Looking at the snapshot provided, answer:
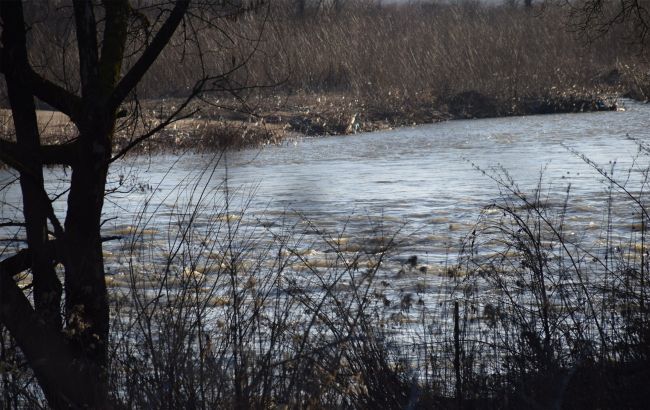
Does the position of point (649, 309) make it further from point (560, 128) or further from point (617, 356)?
point (560, 128)

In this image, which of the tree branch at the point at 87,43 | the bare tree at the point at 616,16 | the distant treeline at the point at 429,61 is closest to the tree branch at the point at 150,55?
the tree branch at the point at 87,43

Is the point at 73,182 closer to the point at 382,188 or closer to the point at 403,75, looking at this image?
the point at 382,188

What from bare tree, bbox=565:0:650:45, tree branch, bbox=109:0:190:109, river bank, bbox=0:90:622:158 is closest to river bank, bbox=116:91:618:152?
river bank, bbox=0:90:622:158

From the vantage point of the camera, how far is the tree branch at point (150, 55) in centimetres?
493

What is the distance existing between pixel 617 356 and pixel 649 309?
14.2 inches

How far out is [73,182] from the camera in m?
5.25

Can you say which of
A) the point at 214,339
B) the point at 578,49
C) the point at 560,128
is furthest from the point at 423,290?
the point at 578,49

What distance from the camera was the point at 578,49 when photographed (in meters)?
28.6

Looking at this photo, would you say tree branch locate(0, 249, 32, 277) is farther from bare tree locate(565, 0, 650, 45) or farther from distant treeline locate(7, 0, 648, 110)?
distant treeline locate(7, 0, 648, 110)

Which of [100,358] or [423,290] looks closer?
[100,358]

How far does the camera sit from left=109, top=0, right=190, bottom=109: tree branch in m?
4.93

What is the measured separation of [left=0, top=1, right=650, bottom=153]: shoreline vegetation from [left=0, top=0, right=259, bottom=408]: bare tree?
617 inches

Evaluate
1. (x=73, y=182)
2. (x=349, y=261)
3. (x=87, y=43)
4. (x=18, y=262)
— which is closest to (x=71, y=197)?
(x=73, y=182)

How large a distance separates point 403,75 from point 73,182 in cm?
2147
